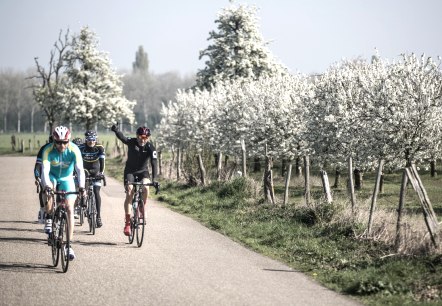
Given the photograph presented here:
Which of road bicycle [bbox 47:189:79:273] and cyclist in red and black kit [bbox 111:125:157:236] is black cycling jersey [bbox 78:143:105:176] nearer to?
cyclist in red and black kit [bbox 111:125:157:236]

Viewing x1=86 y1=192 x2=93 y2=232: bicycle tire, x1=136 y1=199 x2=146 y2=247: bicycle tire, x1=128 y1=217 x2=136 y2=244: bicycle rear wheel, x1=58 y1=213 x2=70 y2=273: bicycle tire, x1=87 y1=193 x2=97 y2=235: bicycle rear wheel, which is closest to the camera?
x1=58 y1=213 x2=70 y2=273: bicycle tire

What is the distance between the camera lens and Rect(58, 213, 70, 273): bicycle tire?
8.53m

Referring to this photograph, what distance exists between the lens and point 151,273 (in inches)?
338

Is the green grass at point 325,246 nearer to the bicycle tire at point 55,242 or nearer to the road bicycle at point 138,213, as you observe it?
the road bicycle at point 138,213

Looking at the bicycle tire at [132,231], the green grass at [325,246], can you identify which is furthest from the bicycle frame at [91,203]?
the green grass at [325,246]

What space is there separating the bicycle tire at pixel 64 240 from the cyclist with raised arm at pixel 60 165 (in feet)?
0.81

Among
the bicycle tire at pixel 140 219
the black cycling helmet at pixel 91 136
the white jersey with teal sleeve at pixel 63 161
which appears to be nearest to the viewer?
the white jersey with teal sleeve at pixel 63 161

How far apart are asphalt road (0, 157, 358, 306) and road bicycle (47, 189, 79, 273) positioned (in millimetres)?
219

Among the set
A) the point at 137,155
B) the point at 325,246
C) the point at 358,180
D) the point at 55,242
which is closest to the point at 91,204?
the point at 137,155

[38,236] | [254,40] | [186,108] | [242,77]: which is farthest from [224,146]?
[38,236]

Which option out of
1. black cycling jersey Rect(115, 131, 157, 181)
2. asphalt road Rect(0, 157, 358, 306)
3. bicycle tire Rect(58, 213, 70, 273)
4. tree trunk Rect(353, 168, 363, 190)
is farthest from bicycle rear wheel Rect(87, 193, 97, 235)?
tree trunk Rect(353, 168, 363, 190)

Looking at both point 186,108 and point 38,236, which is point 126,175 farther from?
point 186,108

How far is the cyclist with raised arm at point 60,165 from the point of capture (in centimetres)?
902

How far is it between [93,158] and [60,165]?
366cm
